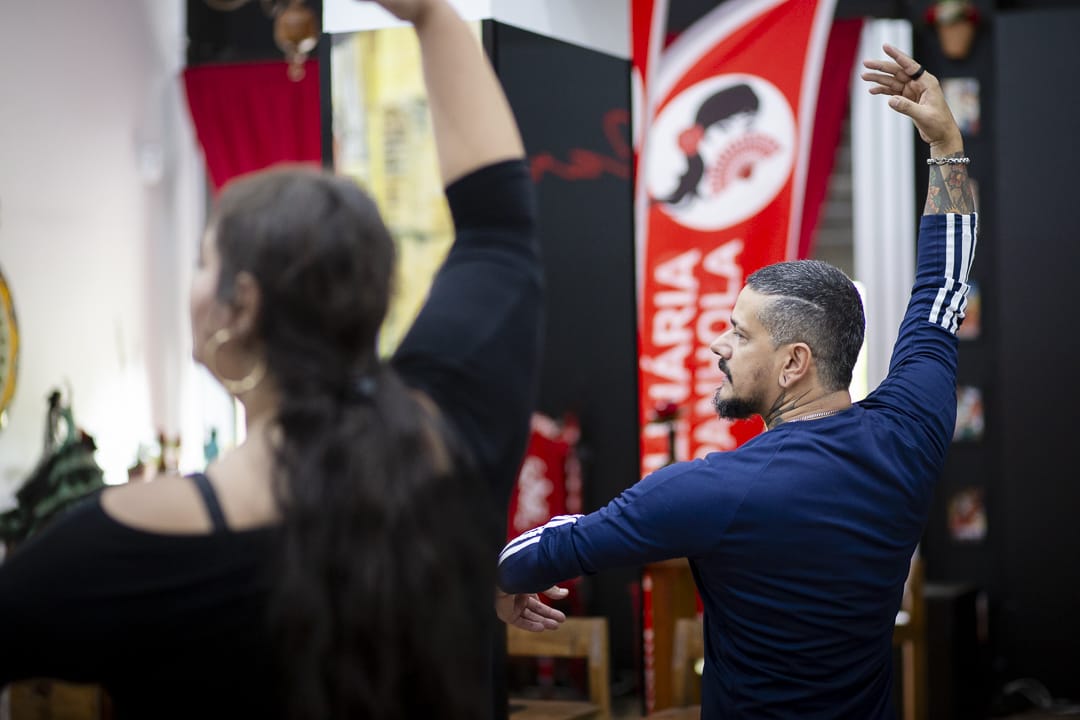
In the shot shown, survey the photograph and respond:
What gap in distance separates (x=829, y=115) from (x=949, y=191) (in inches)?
175

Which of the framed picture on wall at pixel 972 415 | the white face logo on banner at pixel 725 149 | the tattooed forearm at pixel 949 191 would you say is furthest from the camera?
the framed picture on wall at pixel 972 415

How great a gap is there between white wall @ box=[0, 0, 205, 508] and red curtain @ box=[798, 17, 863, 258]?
128 inches

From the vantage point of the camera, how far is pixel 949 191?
6.77 ft

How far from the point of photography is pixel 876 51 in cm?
627

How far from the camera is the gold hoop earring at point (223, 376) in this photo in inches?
40.8

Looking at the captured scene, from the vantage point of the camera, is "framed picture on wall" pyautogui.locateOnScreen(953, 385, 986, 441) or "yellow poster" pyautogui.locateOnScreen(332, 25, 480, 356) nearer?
"yellow poster" pyautogui.locateOnScreen(332, 25, 480, 356)

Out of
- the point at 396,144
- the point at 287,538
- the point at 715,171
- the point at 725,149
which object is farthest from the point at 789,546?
the point at 725,149

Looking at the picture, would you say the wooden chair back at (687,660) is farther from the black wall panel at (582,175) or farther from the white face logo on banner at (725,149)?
the white face logo on banner at (725,149)

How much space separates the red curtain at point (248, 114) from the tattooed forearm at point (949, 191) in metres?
5.20

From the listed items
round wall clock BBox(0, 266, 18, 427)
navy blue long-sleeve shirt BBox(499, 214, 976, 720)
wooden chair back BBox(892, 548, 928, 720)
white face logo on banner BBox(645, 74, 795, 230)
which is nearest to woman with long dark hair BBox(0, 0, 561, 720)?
navy blue long-sleeve shirt BBox(499, 214, 976, 720)

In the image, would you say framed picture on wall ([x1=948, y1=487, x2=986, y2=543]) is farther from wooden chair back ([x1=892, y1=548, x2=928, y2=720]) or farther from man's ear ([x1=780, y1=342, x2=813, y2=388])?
man's ear ([x1=780, y1=342, x2=813, y2=388])

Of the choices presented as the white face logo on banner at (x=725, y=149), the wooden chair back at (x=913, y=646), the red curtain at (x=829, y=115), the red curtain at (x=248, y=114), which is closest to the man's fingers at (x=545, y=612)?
the white face logo on banner at (x=725, y=149)

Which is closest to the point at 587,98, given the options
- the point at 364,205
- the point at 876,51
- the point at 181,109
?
the point at 364,205

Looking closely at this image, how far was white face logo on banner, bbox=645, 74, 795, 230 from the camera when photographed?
453 centimetres
